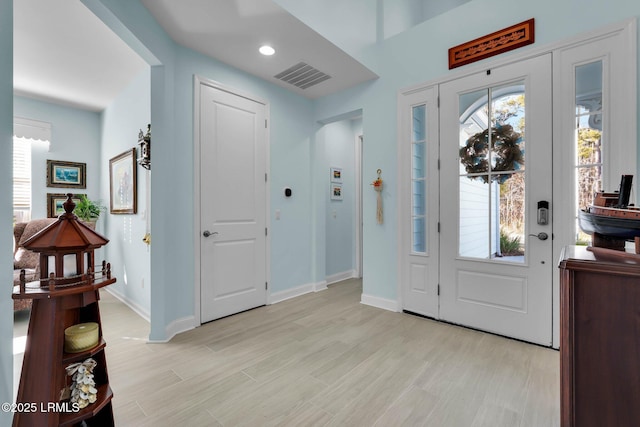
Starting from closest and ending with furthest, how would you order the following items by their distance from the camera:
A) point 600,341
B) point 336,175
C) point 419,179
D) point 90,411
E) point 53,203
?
1. point 600,341
2. point 90,411
3. point 419,179
4. point 53,203
5. point 336,175

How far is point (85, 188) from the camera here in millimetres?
4539

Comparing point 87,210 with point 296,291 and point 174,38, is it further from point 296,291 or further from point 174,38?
point 296,291

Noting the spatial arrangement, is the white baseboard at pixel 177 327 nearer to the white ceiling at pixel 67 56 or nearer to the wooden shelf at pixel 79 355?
the wooden shelf at pixel 79 355

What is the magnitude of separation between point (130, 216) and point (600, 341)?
13.6ft

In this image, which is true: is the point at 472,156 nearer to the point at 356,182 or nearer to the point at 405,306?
the point at 405,306

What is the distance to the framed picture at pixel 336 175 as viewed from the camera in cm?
457

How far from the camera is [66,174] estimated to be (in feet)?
14.4

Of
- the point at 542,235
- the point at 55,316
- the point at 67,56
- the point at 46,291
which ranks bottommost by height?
the point at 55,316

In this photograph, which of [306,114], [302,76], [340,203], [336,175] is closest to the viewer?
[302,76]

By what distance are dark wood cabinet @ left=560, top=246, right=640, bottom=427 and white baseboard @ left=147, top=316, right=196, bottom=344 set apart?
106 inches

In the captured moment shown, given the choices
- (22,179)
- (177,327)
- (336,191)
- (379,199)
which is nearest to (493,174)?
(379,199)

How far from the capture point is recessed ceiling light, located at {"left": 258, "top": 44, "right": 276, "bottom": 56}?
277 cm

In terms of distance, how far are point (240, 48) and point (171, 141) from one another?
1.07 meters

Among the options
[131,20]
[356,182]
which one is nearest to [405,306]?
[356,182]
